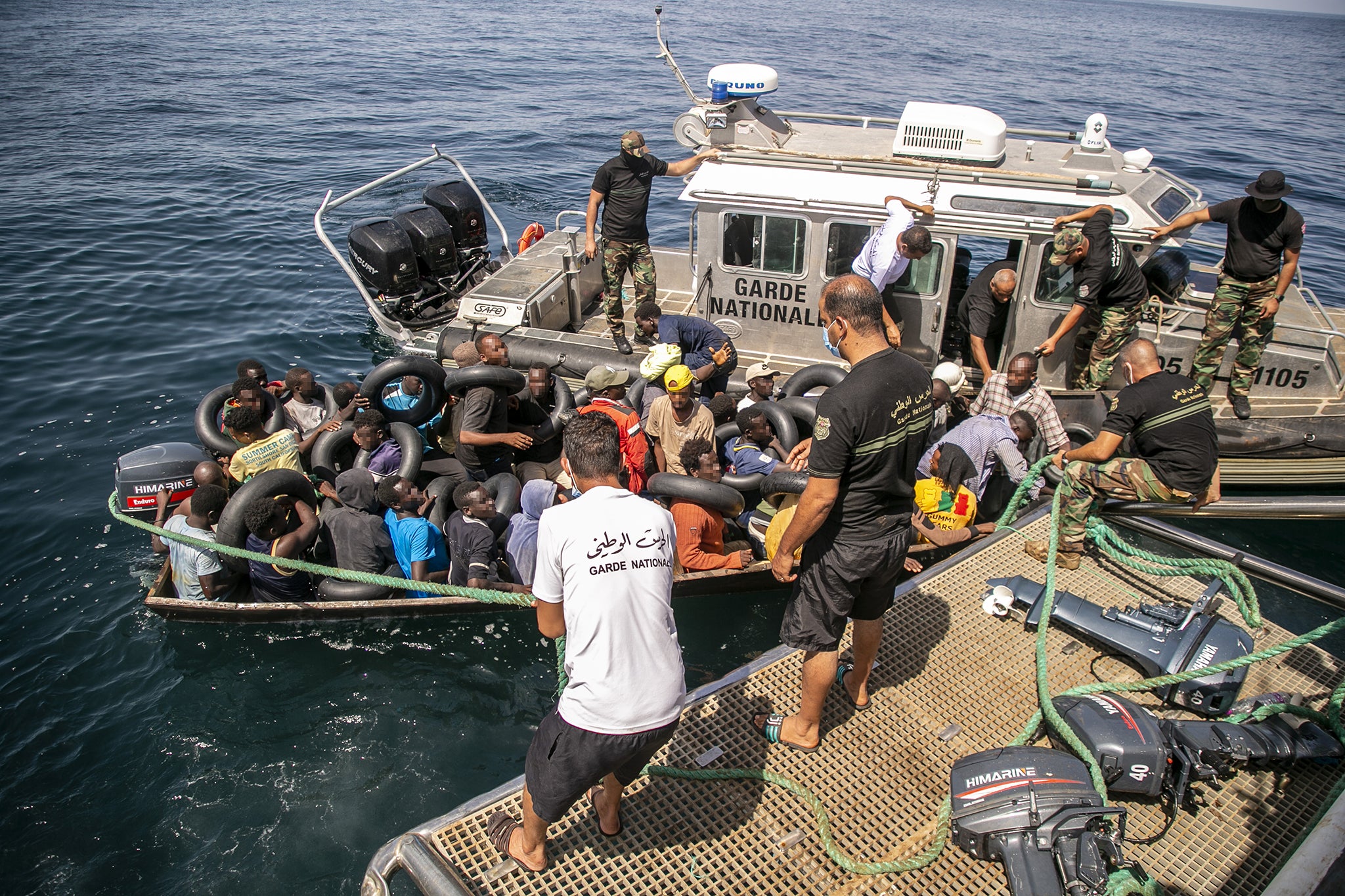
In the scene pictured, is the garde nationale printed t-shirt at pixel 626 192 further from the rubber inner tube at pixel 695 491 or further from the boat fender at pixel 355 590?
the boat fender at pixel 355 590

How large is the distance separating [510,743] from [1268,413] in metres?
7.96

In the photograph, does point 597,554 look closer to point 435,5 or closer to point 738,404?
point 738,404

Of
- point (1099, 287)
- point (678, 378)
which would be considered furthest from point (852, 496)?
point (1099, 287)

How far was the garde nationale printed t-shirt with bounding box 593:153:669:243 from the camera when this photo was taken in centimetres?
894

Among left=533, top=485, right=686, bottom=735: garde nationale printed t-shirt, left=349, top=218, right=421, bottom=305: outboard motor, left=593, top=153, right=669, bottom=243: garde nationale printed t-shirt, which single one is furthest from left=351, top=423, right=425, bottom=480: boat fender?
left=533, top=485, right=686, bottom=735: garde nationale printed t-shirt

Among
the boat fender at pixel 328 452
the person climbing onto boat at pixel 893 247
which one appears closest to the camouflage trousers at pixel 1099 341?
the person climbing onto boat at pixel 893 247

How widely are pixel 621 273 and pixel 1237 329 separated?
647cm

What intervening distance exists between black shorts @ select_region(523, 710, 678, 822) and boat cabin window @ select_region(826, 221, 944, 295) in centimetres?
630

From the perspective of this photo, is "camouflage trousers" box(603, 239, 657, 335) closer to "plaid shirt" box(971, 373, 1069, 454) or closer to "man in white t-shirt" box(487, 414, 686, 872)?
"plaid shirt" box(971, 373, 1069, 454)

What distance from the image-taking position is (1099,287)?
7602mm

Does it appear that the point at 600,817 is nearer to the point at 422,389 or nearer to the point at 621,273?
the point at 422,389

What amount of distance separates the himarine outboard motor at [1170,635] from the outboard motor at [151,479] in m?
7.18

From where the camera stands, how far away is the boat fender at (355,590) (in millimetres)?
6840

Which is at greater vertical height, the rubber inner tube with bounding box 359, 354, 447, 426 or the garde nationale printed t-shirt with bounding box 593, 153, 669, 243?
the garde nationale printed t-shirt with bounding box 593, 153, 669, 243
